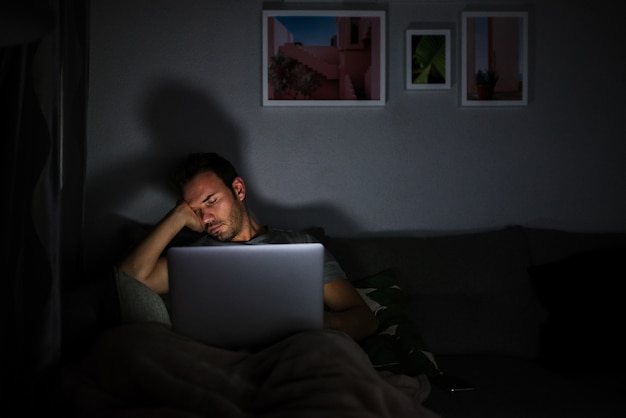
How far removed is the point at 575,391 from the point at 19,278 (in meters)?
1.66

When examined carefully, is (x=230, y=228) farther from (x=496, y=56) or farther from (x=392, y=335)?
(x=496, y=56)

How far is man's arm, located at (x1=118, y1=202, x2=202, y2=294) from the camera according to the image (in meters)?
2.62

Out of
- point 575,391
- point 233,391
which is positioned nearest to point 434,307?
point 575,391

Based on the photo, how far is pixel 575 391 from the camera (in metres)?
2.29

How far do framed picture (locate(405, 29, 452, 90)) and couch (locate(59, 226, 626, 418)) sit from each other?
2.22 feet

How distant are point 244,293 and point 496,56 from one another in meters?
1.90

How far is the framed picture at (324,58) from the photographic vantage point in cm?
319

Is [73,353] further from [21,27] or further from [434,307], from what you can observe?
[434,307]

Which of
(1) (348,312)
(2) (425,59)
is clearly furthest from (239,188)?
(2) (425,59)

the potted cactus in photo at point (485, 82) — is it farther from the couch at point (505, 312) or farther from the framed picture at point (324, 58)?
the couch at point (505, 312)

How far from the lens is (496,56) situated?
326 centimetres

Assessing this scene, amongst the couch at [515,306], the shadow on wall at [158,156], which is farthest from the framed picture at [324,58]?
the couch at [515,306]

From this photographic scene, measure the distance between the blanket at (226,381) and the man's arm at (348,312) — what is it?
53cm

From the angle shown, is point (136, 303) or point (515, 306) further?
point (515, 306)
